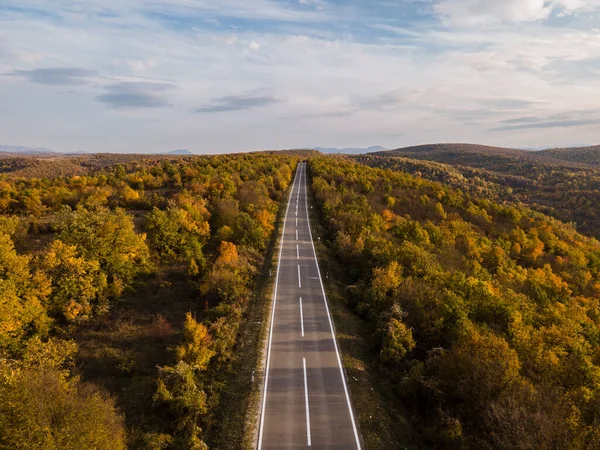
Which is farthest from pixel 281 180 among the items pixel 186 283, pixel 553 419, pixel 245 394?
pixel 553 419

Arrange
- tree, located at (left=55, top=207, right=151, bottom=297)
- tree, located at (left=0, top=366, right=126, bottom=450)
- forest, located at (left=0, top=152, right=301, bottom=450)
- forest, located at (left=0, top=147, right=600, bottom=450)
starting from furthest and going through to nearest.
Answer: tree, located at (left=55, top=207, right=151, bottom=297), forest, located at (left=0, top=147, right=600, bottom=450), forest, located at (left=0, top=152, right=301, bottom=450), tree, located at (left=0, top=366, right=126, bottom=450)

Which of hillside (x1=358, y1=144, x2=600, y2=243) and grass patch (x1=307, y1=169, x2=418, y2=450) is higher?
hillside (x1=358, y1=144, x2=600, y2=243)

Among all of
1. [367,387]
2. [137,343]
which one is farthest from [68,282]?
[367,387]

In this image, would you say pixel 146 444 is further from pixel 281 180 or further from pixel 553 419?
pixel 281 180

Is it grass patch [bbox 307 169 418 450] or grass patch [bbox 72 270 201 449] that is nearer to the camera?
grass patch [bbox 307 169 418 450]

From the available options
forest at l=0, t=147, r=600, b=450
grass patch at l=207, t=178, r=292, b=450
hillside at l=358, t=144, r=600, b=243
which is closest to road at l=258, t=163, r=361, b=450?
grass patch at l=207, t=178, r=292, b=450

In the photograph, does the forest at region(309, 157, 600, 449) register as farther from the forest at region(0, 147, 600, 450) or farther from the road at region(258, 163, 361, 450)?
the road at region(258, 163, 361, 450)

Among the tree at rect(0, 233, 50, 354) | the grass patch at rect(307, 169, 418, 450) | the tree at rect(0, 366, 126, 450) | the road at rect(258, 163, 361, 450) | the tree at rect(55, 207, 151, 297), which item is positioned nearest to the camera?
the tree at rect(0, 366, 126, 450)

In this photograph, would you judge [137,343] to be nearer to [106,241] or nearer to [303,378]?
[106,241]
